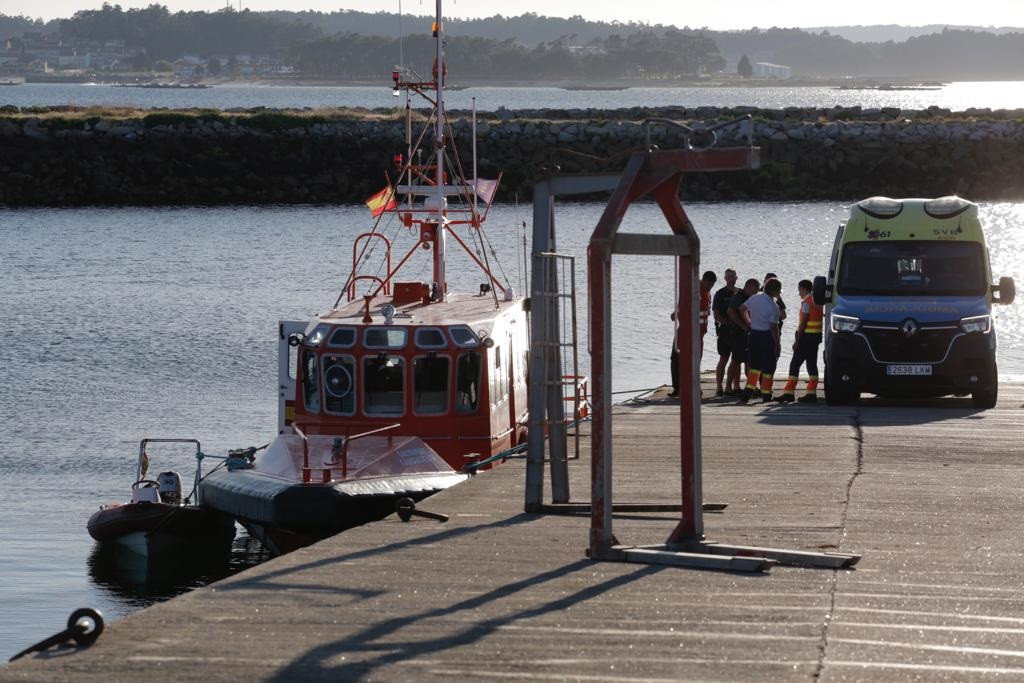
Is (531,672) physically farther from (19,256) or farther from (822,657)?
(19,256)

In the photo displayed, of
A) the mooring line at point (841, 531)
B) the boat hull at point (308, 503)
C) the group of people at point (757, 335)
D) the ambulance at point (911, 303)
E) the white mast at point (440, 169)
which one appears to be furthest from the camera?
the white mast at point (440, 169)

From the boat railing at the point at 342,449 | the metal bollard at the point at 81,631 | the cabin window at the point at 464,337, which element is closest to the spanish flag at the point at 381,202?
the cabin window at the point at 464,337

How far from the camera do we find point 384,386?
16.6m

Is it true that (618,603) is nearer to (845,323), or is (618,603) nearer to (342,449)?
(342,449)

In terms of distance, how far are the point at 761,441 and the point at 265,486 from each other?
15.9ft

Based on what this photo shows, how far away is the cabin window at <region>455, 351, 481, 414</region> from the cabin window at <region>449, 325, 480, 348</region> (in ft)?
0.34

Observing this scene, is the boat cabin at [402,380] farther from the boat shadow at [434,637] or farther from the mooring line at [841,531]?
the boat shadow at [434,637]

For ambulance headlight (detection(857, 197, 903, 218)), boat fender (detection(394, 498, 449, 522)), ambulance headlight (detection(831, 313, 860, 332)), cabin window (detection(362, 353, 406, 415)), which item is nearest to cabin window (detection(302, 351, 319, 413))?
cabin window (detection(362, 353, 406, 415))

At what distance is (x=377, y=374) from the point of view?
16547 millimetres

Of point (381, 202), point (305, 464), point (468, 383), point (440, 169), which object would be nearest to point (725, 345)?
point (440, 169)

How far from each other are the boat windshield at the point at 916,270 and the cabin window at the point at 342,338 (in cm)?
627

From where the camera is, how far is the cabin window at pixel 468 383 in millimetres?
16625

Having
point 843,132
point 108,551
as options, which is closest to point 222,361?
point 108,551

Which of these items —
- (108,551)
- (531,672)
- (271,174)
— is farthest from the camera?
(271,174)
